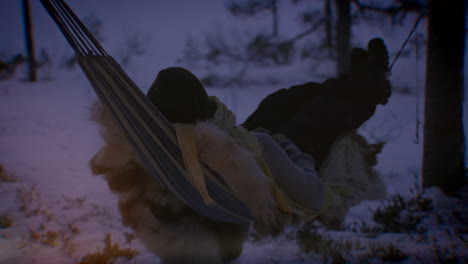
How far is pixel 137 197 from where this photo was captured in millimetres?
1406

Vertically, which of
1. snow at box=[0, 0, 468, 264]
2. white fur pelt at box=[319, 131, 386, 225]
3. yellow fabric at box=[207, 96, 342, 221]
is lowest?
snow at box=[0, 0, 468, 264]

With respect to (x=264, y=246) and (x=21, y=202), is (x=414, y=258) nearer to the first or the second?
(x=264, y=246)

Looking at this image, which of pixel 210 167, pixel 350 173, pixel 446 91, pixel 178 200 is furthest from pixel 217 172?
pixel 446 91

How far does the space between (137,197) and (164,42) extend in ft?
26.4

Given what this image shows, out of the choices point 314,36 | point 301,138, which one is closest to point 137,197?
point 301,138

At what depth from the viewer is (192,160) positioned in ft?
3.79

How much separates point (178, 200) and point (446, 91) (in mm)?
2748

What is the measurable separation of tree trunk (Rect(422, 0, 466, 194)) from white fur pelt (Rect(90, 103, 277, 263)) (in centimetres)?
239

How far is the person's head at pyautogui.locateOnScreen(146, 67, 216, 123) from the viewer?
122 centimetres

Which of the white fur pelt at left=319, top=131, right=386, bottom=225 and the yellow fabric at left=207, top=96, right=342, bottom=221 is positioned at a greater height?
the yellow fabric at left=207, top=96, right=342, bottom=221

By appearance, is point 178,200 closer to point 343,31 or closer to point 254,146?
point 254,146

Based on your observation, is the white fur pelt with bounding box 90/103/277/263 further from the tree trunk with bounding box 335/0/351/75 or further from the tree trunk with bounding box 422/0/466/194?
the tree trunk with bounding box 335/0/351/75

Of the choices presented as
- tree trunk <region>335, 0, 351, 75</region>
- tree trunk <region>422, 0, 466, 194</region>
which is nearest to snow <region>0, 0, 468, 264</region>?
tree trunk <region>422, 0, 466, 194</region>

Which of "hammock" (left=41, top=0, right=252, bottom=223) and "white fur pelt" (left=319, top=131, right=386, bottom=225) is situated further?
"white fur pelt" (left=319, top=131, right=386, bottom=225)
